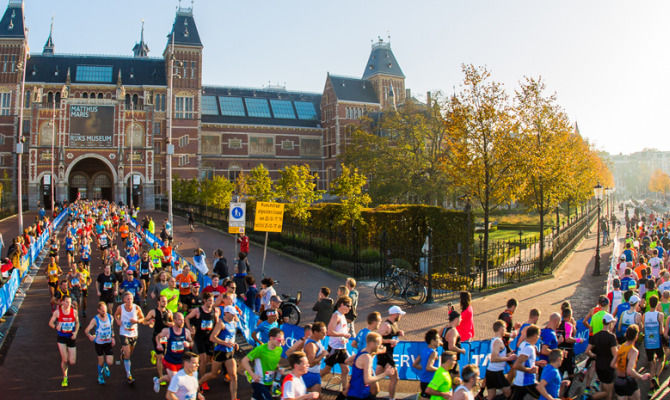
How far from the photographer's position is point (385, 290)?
677 inches

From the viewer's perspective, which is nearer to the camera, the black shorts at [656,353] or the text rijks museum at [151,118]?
the black shorts at [656,353]

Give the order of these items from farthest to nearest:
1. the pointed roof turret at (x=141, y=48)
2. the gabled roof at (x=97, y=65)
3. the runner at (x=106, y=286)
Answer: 1. the pointed roof turret at (x=141, y=48)
2. the gabled roof at (x=97, y=65)
3. the runner at (x=106, y=286)

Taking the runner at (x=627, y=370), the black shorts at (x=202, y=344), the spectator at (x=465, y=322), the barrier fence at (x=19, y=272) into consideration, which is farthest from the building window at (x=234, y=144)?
the runner at (x=627, y=370)

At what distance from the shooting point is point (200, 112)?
6675 centimetres

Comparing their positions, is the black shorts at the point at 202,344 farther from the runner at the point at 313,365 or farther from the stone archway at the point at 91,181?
the stone archway at the point at 91,181

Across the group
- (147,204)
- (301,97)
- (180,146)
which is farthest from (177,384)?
(301,97)

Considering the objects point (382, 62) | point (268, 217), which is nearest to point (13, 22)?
point (382, 62)

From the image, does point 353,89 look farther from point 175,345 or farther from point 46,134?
point 175,345

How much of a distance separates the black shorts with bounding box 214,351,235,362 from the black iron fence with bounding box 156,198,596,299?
28.1 ft

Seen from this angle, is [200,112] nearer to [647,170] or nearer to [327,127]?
[327,127]

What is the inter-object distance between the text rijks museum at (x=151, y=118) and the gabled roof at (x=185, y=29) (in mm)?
124

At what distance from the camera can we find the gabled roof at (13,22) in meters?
61.7

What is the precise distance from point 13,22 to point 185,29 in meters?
19.4

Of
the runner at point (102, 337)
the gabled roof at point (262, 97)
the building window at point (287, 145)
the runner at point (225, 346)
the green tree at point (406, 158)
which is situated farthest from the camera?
the building window at point (287, 145)
